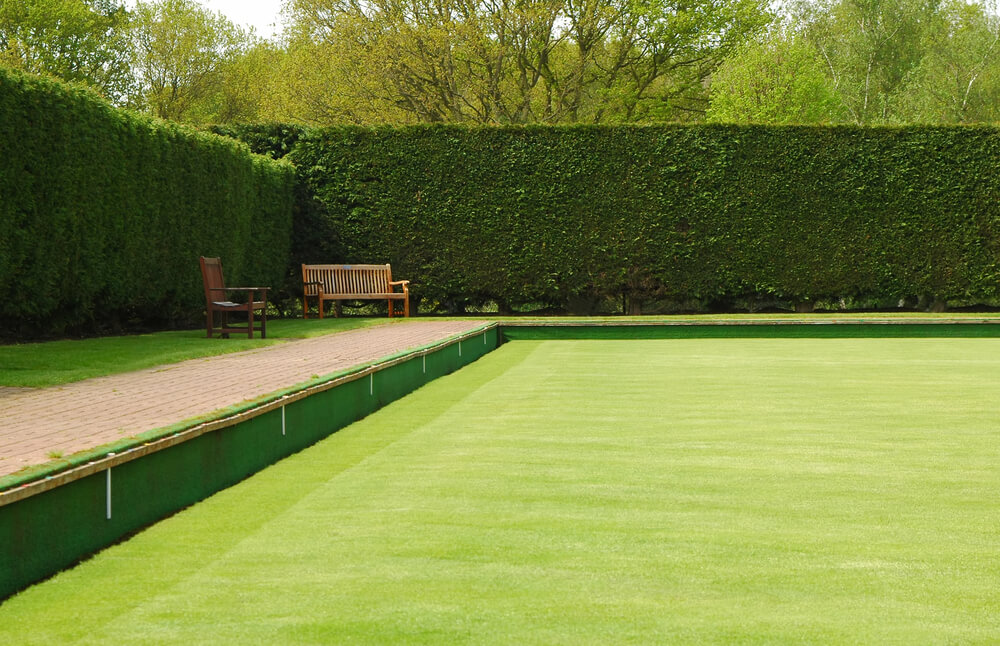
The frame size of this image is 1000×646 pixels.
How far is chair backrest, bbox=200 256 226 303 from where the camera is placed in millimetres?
A: 10484

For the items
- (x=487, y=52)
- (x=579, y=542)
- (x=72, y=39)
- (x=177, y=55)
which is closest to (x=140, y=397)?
(x=579, y=542)

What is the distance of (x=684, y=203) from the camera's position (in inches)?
681

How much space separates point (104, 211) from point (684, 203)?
948 centimetres

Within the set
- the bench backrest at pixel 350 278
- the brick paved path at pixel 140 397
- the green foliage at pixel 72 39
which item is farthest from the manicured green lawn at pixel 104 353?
the green foliage at pixel 72 39

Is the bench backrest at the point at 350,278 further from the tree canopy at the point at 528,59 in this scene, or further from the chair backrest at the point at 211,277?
the tree canopy at the point at 528,59

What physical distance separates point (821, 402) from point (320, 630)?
15.7 feet

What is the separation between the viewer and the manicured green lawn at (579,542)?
227 centimetres

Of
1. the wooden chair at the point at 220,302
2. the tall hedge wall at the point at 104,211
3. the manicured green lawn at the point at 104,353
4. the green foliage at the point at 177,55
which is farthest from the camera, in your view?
the green foliage at the point at 177,55

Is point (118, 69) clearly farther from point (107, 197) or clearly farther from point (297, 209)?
point (107, 197)

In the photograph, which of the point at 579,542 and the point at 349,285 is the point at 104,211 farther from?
the point at 579,542

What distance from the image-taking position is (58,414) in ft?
15.1

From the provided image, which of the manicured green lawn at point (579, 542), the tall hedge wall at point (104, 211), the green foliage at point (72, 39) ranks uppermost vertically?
the green foliage at point (72, 39)

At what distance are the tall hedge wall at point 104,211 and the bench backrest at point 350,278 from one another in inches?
76.8

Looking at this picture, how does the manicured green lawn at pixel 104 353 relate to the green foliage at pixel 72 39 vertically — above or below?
below
